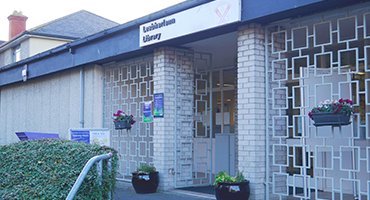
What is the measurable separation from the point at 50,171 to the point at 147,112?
534 cm

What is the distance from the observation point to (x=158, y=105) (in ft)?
34.9

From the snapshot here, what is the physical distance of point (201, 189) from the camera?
10.5m

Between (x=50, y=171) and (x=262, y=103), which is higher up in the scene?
(x=262, y=103)

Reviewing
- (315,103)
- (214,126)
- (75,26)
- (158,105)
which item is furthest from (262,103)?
(75,26)

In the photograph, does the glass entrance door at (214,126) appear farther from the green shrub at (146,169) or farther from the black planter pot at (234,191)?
the black planter pot at (234,191)

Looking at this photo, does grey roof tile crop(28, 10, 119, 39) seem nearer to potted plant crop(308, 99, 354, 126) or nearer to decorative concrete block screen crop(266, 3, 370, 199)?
decorative concrete block screen crop(266, 3, 370, 199)

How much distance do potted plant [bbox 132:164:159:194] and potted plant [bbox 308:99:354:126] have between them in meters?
4.45

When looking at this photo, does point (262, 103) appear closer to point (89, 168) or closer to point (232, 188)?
point (232, 188)

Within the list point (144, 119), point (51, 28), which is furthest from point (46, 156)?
point (51, 28)

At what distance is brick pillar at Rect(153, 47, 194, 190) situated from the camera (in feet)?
34.2

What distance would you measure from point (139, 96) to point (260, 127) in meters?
4.48

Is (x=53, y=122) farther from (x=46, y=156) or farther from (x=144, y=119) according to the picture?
(x=46, y=156)

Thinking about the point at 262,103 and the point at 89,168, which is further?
the point at 262,103

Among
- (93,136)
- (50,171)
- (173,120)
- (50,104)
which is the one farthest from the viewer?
(50,104)
